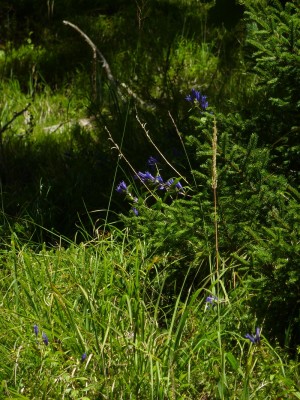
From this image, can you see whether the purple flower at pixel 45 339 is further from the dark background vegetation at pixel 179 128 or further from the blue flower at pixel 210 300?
the dark background vegetation at pixel 179 128

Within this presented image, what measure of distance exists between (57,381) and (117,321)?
0.36 m

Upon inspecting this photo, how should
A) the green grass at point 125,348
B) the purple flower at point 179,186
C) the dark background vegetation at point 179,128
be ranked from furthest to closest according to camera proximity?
the purple flower at point 179,186 → the dark background vegetation at point 179,128 → the green grass at point 125,348

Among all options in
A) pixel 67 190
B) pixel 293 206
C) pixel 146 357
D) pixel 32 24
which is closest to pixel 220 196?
pixel 293 206

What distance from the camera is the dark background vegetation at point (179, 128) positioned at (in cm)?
349

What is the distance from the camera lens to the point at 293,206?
3.34 m

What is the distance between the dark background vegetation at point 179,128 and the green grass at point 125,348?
0.63ft

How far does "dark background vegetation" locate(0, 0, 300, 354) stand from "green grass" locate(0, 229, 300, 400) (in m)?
0.19

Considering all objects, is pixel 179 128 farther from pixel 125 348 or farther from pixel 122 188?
pixel 125 348

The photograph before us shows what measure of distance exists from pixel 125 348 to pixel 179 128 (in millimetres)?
2200

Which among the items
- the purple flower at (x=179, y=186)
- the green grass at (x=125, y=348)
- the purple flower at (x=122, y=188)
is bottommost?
the green grass at (x=125, y=348)

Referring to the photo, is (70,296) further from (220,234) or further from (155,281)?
(220,234)

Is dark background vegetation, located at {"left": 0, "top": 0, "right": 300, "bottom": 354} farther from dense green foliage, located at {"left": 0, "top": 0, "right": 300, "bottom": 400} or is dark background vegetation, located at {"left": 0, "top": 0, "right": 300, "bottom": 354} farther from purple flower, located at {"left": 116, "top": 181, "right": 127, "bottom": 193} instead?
purple flower, located at {"left": 116, "top": 181, "right": 127, "bottom": 193}

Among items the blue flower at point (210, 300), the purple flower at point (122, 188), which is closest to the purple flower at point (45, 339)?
the blue flower at point (210, 300)

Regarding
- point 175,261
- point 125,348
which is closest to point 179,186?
point 175,261
